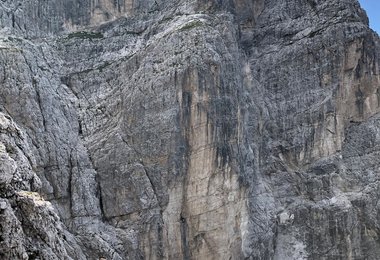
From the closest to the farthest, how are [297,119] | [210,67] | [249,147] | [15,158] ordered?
[15,158] < [210,67] < [249,147] < [297,119]

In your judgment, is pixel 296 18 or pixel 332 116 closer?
pixel 332 116

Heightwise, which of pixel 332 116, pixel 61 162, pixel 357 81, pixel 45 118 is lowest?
pixel 61 162

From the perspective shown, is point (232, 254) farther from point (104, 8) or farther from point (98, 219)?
point (104, 8)

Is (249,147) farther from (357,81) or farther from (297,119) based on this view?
(357,81)

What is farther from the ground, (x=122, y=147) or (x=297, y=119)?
(x=297, y=119)

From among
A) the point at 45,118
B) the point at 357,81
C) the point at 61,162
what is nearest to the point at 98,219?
the point at 61,162

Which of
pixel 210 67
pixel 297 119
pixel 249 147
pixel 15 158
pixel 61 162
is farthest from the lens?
pixel 297 119
